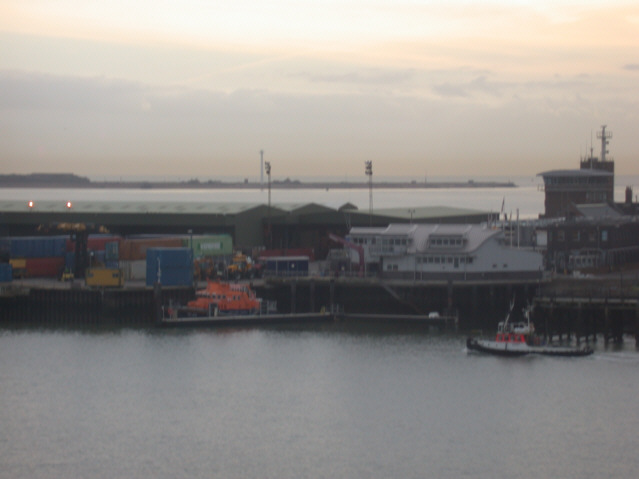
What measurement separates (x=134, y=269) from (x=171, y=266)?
5800 mm

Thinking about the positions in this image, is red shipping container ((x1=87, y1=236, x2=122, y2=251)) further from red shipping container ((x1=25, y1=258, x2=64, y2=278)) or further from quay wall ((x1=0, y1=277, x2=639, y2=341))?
quay wall ((x1=0, y1=277, x2=639, y2=341))

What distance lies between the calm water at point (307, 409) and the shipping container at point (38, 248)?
47.8 ft

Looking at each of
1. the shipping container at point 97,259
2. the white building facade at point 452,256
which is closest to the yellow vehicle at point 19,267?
the shipping container at point 97,259

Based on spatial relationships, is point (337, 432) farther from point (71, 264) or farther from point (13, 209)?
point (13, 209)

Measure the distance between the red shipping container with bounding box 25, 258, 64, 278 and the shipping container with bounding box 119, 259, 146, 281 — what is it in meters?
4.45

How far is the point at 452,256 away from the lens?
61750 millimetres

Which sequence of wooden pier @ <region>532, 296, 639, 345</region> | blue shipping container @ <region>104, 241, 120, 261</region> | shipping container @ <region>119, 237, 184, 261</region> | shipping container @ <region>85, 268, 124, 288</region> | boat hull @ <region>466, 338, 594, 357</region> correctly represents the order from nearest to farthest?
boat hull @ <region>466, 338, 594, 357</region>
wooden pier @ <region>532, 296, 639, 345</region>
shipping container @ <region>85, 268, 124, 288</region>
blue shipping container @ <region>104, 241, 120, 261</region>
shipping container @ <region>119, 237, 184, 261</region>

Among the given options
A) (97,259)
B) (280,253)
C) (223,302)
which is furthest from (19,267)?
(280,253)

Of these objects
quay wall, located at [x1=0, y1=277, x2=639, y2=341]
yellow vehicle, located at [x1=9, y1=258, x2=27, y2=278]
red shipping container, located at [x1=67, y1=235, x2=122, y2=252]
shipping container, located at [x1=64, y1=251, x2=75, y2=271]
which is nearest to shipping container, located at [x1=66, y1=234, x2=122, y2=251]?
red shipping container, located at [x1=67, y1=235, x2=122, y2=252]

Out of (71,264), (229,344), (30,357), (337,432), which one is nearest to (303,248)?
(71,264)

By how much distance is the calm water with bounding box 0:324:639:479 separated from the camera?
35125mm

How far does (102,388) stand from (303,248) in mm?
35672

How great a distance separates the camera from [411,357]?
50500mm

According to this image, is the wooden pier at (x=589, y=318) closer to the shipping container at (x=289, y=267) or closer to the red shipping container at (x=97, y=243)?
Answer: the shipping container at (x=289, y=267)
